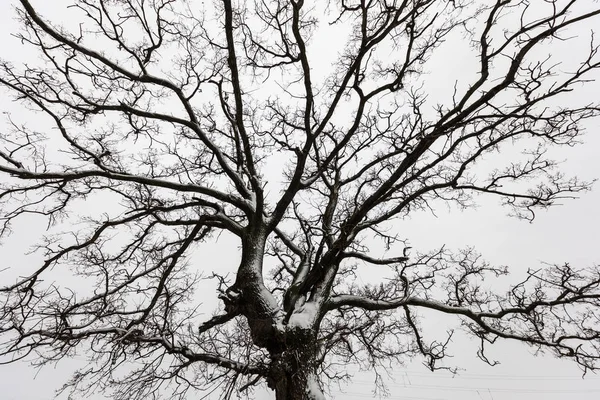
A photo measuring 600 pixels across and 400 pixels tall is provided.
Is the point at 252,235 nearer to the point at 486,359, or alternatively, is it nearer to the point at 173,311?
the point at 173,311

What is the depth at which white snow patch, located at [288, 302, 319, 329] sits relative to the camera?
13.6 feet

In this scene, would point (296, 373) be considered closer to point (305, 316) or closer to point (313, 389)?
point (313, 389)

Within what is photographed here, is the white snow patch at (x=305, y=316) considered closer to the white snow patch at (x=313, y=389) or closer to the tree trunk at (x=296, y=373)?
the tree trunk at (x=296, y=373)

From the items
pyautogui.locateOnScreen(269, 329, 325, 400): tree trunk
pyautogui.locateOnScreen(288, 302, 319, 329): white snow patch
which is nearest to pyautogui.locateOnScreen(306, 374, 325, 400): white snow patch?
pyautogui.locateOnScreen(269, 329, 325, 400): tree trunk

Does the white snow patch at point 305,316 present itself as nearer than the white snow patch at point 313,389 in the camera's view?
No

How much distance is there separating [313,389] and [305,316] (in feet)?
2.86

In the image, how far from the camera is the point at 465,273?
608 cm

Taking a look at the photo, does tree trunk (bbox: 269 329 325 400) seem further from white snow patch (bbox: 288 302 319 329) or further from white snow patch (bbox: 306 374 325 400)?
white snow patch (bbox: 288 302 319 329)

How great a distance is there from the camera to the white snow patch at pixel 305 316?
415 cm

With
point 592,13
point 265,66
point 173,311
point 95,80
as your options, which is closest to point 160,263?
point 173,311

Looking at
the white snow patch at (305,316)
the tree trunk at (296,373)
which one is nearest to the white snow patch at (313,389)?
the tree trunk at (296,373)

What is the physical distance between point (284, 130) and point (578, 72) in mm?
4642

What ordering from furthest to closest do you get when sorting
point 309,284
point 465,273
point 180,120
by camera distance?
point 465,273, point 180,120, point 309,284

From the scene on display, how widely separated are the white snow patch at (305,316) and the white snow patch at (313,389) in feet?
1.91
